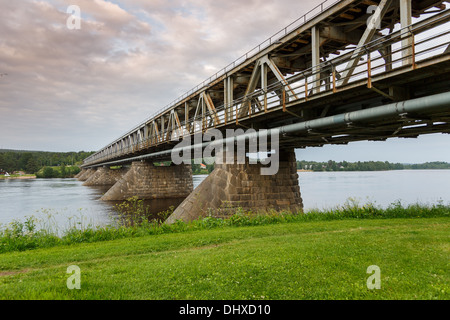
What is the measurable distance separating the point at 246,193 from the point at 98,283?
44.5 feet

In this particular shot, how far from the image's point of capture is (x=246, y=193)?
17984mm

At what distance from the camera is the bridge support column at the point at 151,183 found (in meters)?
41.0

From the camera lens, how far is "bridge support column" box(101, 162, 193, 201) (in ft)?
134

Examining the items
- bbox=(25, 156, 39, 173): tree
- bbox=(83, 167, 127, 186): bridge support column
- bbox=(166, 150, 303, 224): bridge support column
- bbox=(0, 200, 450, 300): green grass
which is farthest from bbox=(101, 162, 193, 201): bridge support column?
bbox=(25, 156, 39, 173): tree

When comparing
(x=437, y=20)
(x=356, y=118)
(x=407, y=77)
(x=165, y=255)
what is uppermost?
(x=437, y=20)

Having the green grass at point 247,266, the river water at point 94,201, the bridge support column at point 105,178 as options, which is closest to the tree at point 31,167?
the bridge support column at point 105,178

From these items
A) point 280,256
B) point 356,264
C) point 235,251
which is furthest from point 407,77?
point 235,251

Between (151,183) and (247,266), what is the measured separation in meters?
39.0

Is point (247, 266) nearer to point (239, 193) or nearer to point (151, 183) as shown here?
point (239, 193)

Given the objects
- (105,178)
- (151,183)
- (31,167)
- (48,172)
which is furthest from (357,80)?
(31,167)

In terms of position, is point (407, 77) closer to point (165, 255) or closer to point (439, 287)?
point (439, 287)

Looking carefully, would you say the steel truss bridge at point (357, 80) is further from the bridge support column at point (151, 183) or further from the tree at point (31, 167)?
the tree at point (31, 167)

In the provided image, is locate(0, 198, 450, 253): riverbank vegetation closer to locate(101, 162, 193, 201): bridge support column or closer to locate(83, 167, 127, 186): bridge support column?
locate(101, 162, 193, 201): bridge support column

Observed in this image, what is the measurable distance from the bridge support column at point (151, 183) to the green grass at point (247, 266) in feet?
107
